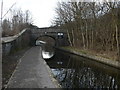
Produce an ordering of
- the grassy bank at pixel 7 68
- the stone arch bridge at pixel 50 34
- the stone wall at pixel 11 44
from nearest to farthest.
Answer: the grassy bank at pixel 7 68
the stone wall at pixel 11 44
the stone arch bridge at pixel 50 34

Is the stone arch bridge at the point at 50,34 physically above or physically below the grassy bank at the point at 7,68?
above

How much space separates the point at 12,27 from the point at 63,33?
14430 mm

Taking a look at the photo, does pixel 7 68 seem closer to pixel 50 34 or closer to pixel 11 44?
pixel 11 44

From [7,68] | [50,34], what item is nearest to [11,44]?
[7,68]

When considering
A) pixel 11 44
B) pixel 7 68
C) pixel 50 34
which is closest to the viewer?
pixel 7 68

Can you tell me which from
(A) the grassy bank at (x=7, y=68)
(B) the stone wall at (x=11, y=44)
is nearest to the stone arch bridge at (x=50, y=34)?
(B) the stone wall at (x=11, y=44)

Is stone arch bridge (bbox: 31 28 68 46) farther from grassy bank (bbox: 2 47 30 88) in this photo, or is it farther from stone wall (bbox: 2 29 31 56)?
grassy bank (bbox: 2 47 30 88)

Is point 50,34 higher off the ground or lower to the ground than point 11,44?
higher

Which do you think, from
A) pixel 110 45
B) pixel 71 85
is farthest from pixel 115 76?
pixel 110 45

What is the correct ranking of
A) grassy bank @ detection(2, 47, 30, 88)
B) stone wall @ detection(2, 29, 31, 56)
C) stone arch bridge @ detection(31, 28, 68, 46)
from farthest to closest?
stone arch bridge @ detection(31, 28, 68, 46)
stone wall @ detection(2, 29, 31, 56)
grassy bank @ detection(2, 47, 30, 88)

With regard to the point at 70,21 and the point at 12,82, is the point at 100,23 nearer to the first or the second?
the point at 70,21

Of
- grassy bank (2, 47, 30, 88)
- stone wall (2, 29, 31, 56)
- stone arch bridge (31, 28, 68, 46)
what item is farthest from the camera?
stone arch bridge (31, 28, 68, 46)

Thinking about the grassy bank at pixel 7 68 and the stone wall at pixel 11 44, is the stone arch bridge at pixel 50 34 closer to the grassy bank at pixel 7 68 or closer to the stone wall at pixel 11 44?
the stone wall at pixel 11 44

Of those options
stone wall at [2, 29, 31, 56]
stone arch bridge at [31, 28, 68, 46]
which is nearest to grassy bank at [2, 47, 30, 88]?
stone wall at [2, 29, 31, 56]
